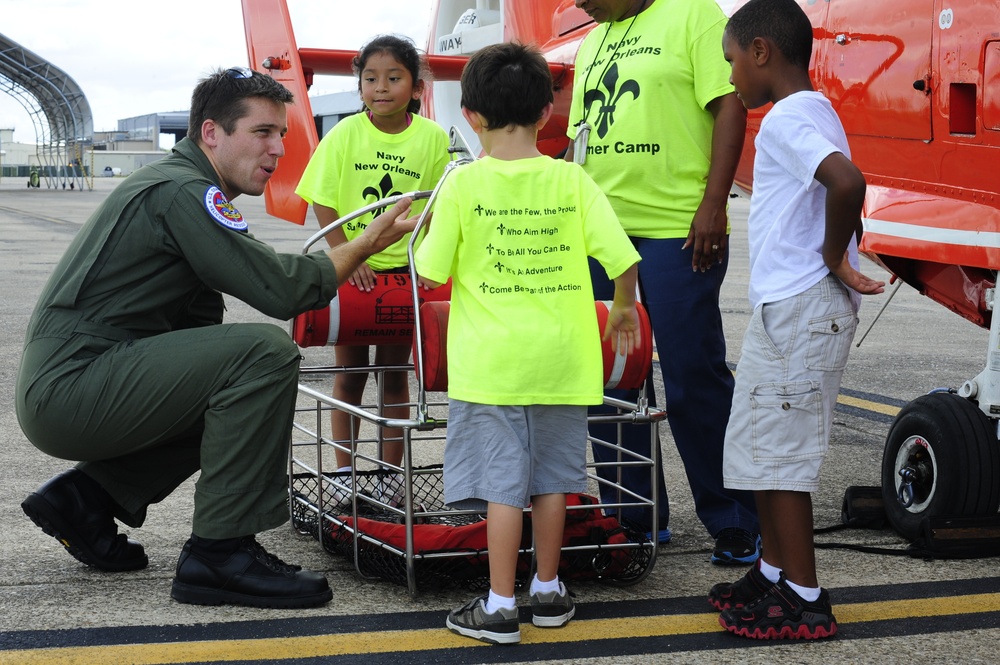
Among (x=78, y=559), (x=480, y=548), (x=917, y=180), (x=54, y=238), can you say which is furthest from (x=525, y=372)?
(x=54, y=238)

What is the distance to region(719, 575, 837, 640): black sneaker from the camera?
2.75 m

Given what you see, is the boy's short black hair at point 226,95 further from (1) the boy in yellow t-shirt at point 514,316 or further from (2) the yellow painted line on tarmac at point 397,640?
(2) the yellow painted line on tarmac at point 397,640

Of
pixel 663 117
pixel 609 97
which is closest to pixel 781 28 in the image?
pixel 663 117

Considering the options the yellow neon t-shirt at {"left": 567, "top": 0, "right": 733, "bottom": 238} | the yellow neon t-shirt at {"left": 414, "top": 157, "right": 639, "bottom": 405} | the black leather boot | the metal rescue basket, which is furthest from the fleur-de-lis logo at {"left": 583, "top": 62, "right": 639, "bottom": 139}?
the black leather boot

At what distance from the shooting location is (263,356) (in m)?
3.04

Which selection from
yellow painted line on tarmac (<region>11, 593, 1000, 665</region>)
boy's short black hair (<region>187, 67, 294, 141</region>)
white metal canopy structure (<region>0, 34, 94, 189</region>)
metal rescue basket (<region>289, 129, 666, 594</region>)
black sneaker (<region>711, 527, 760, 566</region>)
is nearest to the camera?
yellow painted line on tarmac (<region>11, 593, 1000, 665</region>)

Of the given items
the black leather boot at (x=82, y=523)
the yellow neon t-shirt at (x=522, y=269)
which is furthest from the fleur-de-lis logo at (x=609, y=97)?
the black leather boot at (x=82, y=523)

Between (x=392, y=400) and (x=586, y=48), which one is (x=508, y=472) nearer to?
(x=392, y=400)

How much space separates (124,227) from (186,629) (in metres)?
1.10

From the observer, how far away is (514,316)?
9.05 feet

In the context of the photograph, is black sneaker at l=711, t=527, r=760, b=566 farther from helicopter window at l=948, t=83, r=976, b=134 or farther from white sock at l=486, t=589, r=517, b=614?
helicopter window at l=948, t=83, r=976, b=134

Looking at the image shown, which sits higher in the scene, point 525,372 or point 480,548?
point 525,372

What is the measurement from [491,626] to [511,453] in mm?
433

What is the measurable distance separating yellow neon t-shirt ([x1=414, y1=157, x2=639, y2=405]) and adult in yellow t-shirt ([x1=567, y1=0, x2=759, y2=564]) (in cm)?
65
